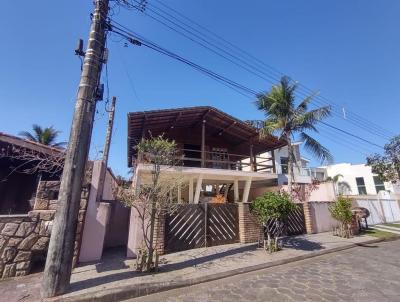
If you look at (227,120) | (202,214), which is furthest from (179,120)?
(202,214)

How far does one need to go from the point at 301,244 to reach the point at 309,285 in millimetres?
4618

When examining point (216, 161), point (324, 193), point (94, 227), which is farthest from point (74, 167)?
point (324, 193)

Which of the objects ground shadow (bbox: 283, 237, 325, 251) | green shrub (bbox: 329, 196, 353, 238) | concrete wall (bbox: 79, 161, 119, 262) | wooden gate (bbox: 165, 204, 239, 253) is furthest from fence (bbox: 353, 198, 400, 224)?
concrete wall (bbox: 79, 161, 119, 262)

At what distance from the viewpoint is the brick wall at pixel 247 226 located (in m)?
9.73

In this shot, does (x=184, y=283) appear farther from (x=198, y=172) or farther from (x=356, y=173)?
(x=356, y=173)

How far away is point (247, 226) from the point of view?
9.83m

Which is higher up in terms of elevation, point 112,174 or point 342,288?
point 112,174

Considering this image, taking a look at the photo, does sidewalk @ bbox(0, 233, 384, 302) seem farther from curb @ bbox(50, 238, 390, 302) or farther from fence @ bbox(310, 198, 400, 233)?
fence @ bbox(310, 198, 400, 233)

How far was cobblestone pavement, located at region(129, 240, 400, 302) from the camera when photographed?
4.76m

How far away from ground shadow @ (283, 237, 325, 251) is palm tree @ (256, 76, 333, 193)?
16.5 feet

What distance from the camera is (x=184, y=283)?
18.0ft

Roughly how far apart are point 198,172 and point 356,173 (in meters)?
28.5

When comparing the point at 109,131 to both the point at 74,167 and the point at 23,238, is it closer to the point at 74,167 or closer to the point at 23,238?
the point at 23,238

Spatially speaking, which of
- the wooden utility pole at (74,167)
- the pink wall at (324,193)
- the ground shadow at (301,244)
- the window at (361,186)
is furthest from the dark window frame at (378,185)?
the wooden utility pole at (74,167)
